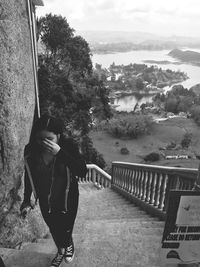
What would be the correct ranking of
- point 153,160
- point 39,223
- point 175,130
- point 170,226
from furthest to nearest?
point 175,130
point 153,160
point 39,223
point 170,226

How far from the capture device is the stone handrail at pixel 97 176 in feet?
25.7

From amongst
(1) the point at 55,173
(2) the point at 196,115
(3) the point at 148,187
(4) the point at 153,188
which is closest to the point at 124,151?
(2) the point at 196,115

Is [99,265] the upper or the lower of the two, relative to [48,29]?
lower

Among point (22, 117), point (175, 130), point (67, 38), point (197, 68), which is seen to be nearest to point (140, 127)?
point (175, 130)

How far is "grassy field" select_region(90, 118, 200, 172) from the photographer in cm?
3516

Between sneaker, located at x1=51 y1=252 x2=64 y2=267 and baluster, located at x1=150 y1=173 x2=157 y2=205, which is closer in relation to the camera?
sneaker, located at x1=51 y1=252 x2=64 y2=267

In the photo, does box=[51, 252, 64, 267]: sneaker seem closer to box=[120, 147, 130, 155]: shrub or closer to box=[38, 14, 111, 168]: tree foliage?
box=[38, 14, 111, 168]: tree foliage

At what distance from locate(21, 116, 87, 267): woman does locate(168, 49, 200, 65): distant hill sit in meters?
129

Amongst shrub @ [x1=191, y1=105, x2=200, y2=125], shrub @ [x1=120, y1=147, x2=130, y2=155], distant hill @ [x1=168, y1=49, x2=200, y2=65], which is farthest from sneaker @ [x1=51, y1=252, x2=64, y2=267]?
distant hill @ [x1=168, y1=49, x2=200, y2=65]

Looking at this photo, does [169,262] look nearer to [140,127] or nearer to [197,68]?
[140,127]

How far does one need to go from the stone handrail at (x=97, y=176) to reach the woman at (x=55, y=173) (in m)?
5.13

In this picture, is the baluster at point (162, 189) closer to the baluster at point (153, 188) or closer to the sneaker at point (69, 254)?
the baluster at point (153, 188)

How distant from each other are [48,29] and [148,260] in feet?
34.5

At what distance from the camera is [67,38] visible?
1162 centimetres
